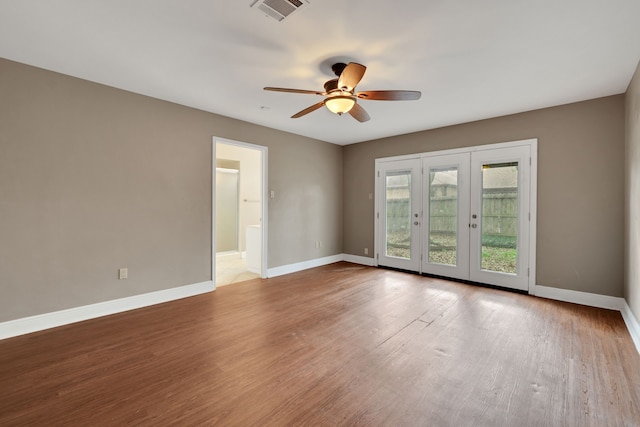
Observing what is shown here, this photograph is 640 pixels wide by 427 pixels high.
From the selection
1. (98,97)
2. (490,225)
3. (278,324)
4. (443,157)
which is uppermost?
(98,97)

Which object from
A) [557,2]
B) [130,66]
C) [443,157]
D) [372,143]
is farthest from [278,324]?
[372,143]

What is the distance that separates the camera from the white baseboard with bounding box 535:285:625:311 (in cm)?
349

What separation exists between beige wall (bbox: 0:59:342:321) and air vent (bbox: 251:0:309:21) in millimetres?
2422

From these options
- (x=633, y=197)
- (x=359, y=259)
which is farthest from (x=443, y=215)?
→ (x=633, y=197)

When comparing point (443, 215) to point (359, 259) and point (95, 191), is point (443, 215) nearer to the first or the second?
point (359, 259)

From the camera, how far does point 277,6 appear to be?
1.94m

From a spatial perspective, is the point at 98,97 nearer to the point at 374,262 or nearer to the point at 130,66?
the point at 130,66

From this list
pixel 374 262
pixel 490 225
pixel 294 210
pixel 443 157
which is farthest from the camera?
pixel 374 262

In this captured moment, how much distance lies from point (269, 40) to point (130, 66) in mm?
1548

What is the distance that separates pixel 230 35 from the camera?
2.30 metres

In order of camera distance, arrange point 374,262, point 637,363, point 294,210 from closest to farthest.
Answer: point 637,363
point 294,210
point 374,262

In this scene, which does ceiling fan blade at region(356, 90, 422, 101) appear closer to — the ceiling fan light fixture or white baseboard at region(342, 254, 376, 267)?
the ceiling fan light fixture

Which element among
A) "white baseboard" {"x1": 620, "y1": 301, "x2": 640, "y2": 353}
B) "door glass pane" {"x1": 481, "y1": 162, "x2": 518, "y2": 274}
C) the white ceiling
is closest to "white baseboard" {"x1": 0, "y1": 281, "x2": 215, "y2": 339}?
the white ceiling

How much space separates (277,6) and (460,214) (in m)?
4.05
